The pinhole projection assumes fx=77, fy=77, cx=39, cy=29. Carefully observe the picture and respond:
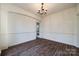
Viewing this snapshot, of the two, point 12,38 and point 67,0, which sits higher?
point 67,0

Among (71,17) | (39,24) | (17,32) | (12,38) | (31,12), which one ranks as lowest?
(12,38)

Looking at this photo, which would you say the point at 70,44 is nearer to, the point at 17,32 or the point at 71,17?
the point at 71,17

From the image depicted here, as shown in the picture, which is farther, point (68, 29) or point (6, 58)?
point (68, 29)

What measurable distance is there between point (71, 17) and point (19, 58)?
159 inches

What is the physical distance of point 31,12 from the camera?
5.01 m

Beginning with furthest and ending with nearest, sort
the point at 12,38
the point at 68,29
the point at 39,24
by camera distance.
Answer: the point at 39,24 → the point at 68,29 → the point at 12,38

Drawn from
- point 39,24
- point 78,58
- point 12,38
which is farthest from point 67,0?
point 39,24

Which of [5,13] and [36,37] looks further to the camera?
[36,37]

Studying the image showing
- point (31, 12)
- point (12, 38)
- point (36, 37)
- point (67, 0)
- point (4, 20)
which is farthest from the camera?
point (36, 37)

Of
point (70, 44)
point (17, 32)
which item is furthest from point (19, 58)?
point (70, 44)

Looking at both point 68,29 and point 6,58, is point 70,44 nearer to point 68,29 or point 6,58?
point 68,29

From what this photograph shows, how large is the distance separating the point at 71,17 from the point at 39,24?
7.44 feet

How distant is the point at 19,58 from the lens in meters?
1.37

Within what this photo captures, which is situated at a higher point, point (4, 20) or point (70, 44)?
point (4, 20)
